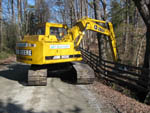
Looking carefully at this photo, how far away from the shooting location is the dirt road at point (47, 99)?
4832 millimetres

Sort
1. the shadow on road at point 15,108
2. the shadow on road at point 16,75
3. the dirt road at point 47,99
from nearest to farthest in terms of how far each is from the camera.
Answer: the shadow on road at point 15,108, the dirt road at point 47,99, the shadow on road at point 16,75

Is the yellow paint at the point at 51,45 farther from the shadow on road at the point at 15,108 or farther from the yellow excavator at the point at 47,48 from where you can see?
the shadow on road at the point at 15,108

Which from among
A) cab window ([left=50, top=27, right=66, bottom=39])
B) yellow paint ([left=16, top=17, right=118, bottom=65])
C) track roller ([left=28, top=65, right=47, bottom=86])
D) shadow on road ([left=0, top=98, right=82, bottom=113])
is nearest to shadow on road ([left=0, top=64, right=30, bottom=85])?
track roller ([left=28, top=65, right=47, bottom=86])

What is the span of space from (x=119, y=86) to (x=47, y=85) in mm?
3452

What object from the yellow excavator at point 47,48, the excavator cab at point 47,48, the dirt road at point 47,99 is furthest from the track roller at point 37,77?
the excavator cab at point 47,48

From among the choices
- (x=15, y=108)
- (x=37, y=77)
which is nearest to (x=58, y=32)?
(x=37, y=77)

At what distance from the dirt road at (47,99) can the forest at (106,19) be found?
9.42 ft

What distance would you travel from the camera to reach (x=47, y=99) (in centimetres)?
566

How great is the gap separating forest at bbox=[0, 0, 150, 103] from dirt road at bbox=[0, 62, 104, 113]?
9.42 feet

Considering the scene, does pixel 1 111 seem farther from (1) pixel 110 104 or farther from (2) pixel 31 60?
(1) pixel 110 104

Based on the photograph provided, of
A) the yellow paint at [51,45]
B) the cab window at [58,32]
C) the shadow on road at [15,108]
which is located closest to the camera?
the shadow on road at [15,108]

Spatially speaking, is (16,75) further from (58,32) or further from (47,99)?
(47,99)

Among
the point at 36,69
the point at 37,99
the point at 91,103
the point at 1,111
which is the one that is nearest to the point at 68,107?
the point at 91,103

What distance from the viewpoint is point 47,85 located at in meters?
7.58
